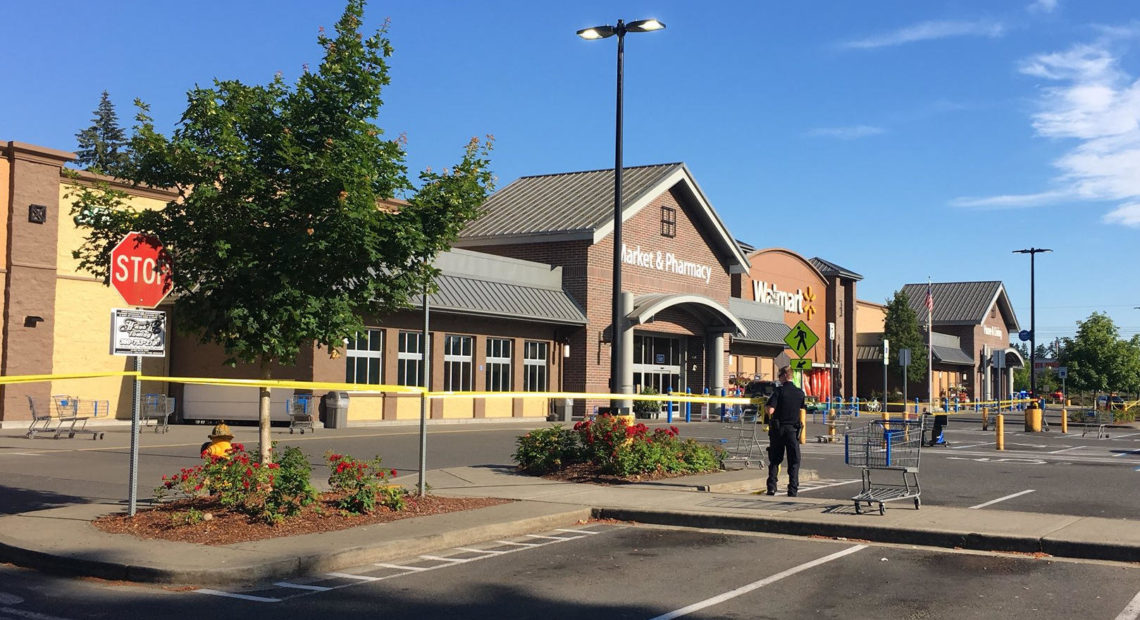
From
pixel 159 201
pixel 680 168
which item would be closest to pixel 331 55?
pixel 159 201

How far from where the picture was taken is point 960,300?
3172 inches

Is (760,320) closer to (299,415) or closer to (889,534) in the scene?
(299,415)

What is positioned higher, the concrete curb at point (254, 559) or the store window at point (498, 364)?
the store window at point (498, 364)

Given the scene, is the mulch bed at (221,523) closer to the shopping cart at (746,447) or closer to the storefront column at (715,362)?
the shopping cart at (746,447)

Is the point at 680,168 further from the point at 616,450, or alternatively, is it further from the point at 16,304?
the point at 616,450

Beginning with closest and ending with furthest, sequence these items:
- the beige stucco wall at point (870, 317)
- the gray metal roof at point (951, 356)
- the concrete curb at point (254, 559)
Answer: the concrete curb at point (254, 559)
the beige stucco wall at point (870, 317)
the gray metal roof at point (951, 356)

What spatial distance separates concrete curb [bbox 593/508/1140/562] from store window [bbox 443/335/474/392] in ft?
70.1

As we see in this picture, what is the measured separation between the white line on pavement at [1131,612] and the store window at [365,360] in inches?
969

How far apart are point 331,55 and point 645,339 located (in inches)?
1262

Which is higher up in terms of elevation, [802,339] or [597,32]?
[597,32]

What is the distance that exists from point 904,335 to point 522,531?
59.4m

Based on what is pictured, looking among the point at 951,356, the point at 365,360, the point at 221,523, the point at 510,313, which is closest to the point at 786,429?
the point at 221,523

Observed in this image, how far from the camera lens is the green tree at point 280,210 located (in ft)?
37.5

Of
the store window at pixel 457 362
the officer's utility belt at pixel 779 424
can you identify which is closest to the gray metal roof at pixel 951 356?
the store window at pixel 457 362
